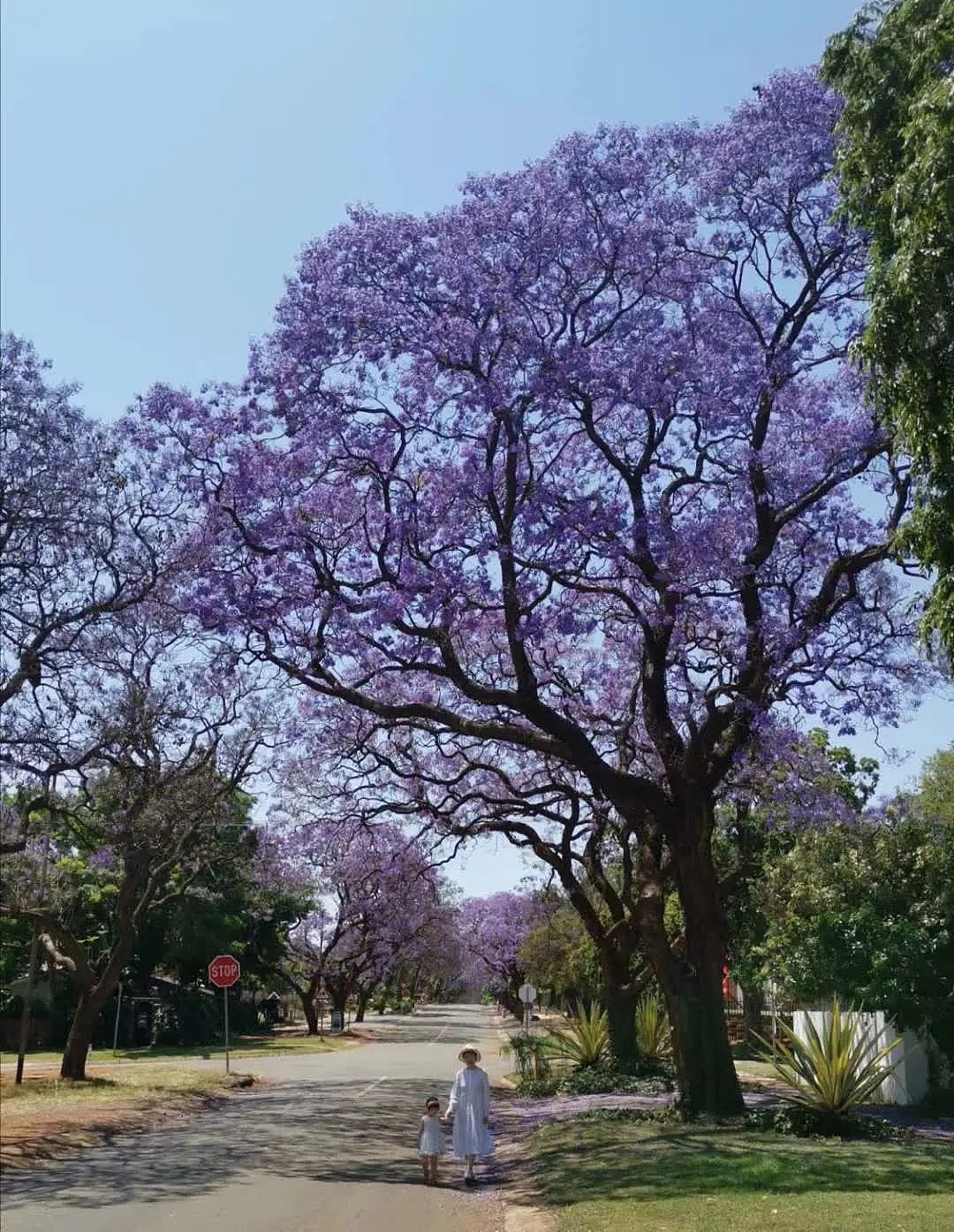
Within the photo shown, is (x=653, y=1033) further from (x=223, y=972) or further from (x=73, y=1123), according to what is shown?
(x=73, y=1123)

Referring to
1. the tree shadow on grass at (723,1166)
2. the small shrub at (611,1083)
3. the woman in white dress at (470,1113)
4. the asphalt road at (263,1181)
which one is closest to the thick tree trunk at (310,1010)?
the small shrub at (611,1083)

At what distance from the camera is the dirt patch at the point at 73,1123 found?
49.3 feet

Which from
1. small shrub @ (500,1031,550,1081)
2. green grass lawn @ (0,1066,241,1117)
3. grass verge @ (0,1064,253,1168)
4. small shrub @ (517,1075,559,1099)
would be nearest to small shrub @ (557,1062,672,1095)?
small shrub @ (517,1075,559,1099)

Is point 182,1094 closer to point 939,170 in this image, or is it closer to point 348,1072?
point 348,1072

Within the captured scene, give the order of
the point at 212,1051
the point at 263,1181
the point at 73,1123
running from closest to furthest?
1. the point at 263,1181
2. the point at 73,1123
3. the point at 212,1051

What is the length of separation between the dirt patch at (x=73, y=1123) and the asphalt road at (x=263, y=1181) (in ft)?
1.33

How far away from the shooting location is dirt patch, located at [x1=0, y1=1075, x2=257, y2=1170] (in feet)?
49.3

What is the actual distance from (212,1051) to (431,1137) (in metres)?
32.4

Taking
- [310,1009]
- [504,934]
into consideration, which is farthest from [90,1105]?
[504,934]

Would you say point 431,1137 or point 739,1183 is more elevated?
point 431,1137

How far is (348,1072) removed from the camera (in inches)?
1277

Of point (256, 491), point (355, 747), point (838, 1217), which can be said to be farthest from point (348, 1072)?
point (838, 1217)

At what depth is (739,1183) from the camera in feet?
37.3

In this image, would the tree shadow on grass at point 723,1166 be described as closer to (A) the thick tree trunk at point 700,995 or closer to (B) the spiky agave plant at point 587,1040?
(A) the thick tree trunk at point 700,995
